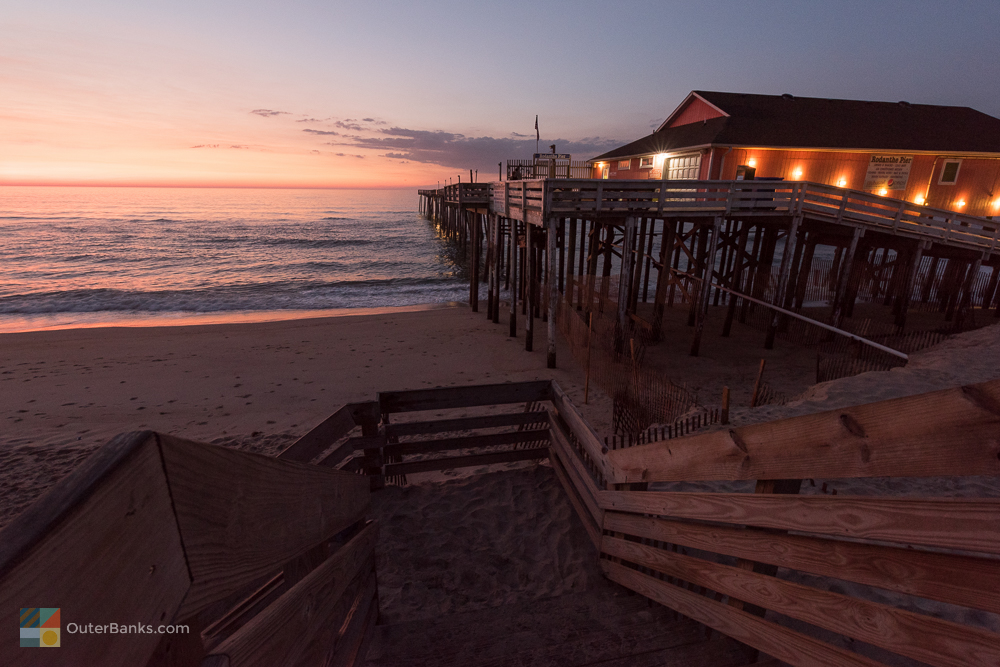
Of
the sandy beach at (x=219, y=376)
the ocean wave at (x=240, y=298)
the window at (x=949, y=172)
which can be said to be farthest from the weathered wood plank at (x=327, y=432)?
the window at (x=949, y=172)

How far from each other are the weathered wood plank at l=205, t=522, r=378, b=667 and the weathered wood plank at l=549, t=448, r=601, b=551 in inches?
95.2

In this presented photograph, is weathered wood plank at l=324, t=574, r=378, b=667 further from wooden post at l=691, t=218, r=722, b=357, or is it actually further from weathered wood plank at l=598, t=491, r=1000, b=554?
wooden post at l=691, t=218, r=722, b=357

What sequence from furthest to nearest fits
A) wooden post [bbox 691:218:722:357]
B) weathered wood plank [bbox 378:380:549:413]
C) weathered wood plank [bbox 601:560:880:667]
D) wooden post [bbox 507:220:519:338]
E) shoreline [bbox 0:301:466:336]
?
shoreline [bbox 0:301:466:336] → wooden post [bbox 507:220:519:338] → wooden post [bbox 691:218:722:357] → weathered wood plank [bbox 378:380:549:413] → weathered wood plank [bbox 601:560:880:667]

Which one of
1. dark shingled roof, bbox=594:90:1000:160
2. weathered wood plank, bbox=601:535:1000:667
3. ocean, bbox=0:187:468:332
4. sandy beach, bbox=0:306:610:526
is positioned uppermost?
dark shingled roof, bbox=594:90:1000:160

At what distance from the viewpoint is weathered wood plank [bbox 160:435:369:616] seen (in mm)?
827

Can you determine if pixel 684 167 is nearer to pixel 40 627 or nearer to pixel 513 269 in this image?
pixel 513 269

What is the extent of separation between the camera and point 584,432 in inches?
160

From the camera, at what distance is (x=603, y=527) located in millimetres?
3594

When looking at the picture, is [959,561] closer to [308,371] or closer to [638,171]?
[308,371]

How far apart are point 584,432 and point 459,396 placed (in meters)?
1.59

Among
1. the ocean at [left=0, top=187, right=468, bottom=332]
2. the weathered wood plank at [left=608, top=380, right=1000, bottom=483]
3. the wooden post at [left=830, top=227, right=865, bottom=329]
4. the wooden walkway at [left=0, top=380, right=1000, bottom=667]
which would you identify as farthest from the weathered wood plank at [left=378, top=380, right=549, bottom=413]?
the ocean at [left=0, top=187, right=468, bottom=332]

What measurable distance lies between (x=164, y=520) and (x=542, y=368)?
11.5 meters

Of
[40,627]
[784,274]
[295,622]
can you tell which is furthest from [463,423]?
[784,274]

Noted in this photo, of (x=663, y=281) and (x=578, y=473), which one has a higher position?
(x=578, y=473)
